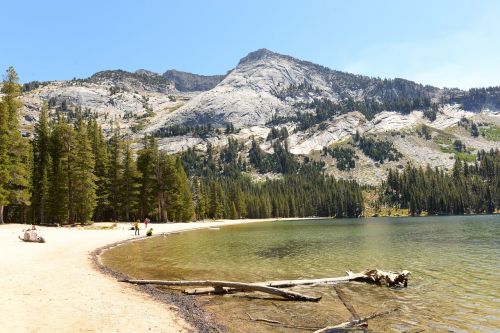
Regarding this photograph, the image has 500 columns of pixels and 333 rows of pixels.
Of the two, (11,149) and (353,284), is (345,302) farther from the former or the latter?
(11,149)

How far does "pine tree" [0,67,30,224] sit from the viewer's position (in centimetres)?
5631

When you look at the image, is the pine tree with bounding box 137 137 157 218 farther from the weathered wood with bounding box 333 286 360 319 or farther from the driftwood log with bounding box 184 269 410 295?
the weathered wood with bounding box 333 286 360 319

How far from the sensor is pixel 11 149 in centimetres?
6003

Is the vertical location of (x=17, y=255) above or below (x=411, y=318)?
above

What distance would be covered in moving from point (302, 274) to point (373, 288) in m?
6.23

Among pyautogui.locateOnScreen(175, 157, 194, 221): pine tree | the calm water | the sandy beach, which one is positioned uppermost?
pyautogui.locateOnScreen(175, 157, 194, 221): pine tree

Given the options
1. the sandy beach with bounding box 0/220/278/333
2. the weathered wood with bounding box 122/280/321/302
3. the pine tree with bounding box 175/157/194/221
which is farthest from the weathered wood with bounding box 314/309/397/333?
the pine tree with bounding box 175/157/194/221

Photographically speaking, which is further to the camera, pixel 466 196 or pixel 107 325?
pixel 466 196

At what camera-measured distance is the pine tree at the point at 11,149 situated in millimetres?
56312

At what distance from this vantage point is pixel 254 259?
35.8 m

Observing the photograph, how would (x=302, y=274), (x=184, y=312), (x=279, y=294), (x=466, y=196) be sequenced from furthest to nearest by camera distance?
1. (x=466, y=196)
2. (x=302, y=274)
3. (x=279, y=294)
4. (x=184, y=312)

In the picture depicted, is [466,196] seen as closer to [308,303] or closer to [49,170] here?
[49,170]

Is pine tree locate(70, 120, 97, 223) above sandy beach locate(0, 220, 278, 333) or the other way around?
above

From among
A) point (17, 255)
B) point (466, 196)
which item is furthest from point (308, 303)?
point (466, 196)
